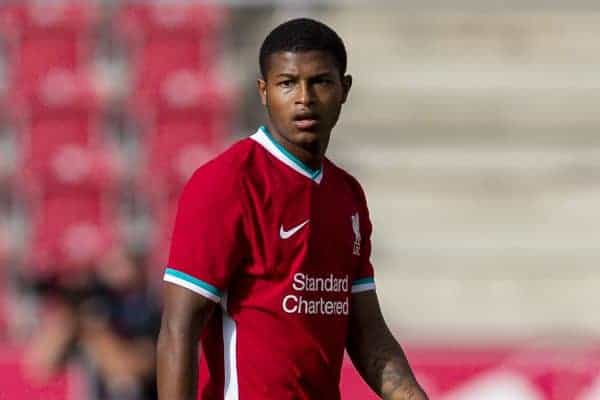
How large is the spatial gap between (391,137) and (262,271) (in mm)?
8565

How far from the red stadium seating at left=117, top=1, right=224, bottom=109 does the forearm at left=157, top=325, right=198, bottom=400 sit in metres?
8.71

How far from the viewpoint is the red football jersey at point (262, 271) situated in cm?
382

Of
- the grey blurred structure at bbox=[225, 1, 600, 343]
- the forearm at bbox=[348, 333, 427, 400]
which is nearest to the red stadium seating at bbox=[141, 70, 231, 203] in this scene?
the grey blurred structure at bbox=[225, 1, 600, 343]

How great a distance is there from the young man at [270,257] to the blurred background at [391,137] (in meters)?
7.58

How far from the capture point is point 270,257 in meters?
3.91

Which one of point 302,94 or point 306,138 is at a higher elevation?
point 302,94

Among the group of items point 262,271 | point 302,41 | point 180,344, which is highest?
point 302,41

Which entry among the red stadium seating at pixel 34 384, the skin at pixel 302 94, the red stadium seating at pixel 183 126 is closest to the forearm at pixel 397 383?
the skin at pixel 302 94

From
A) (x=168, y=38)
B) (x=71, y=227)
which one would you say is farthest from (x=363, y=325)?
(x=168, y=38)

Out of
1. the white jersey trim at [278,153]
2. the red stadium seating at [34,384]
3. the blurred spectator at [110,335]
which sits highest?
the white jersey trim at [278,153]

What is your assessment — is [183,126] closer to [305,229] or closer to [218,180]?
[305,229]

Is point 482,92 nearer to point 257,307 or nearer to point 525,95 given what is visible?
point 525,95

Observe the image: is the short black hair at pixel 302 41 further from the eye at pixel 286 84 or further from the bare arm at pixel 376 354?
the bare arm at pixel 376 354

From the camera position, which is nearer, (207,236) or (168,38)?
(207,236)
